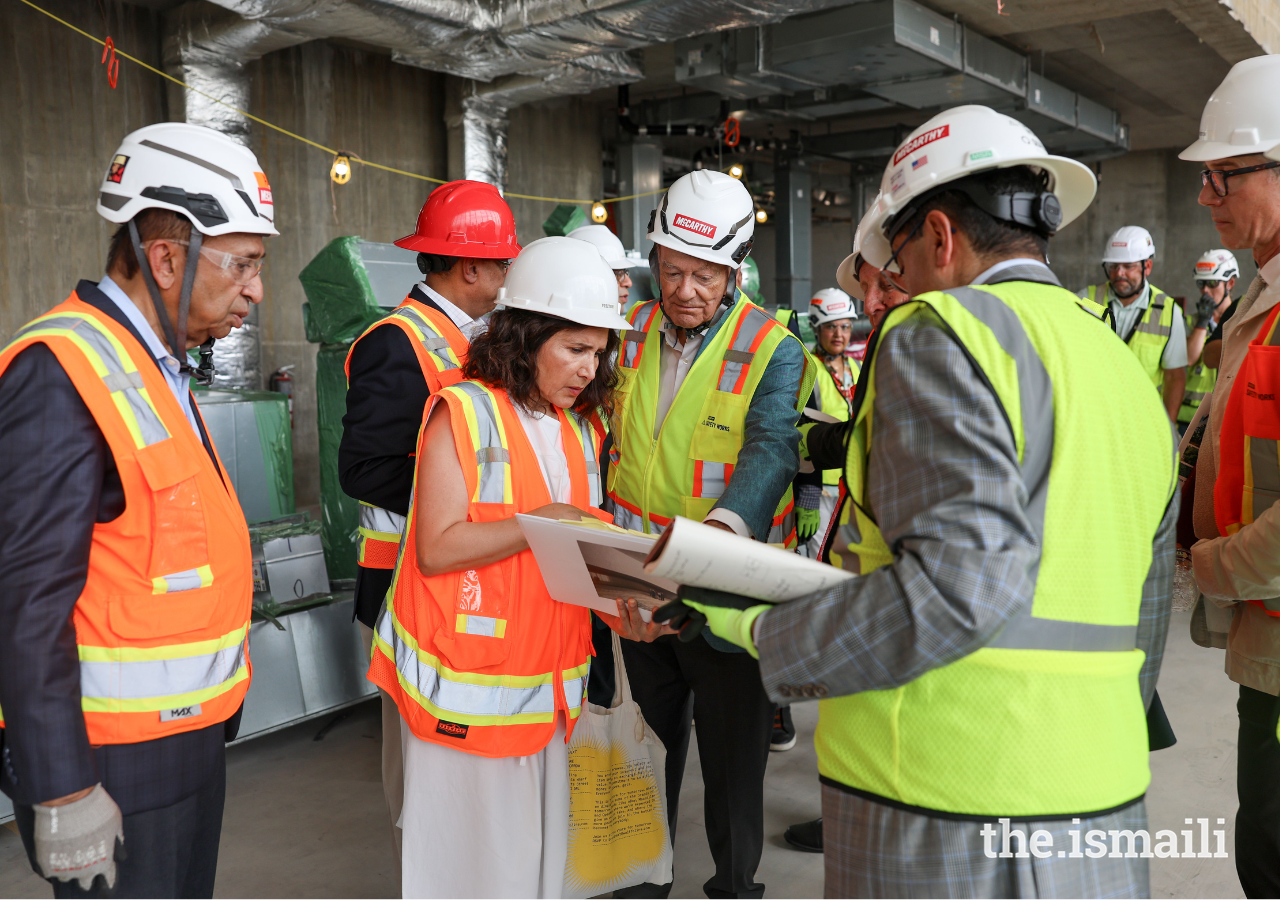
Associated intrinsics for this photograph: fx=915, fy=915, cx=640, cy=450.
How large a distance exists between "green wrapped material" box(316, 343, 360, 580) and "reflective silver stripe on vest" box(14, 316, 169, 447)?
9.74 ft

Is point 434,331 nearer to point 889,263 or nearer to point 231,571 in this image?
point 231,571

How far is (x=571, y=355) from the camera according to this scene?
6.90ft

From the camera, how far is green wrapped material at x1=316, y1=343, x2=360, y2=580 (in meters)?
4.48

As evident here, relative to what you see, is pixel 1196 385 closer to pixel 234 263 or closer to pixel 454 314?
pixel 454 314

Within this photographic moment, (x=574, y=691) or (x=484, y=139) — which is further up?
(x=484, y=139)

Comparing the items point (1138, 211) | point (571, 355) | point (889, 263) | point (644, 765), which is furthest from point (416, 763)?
point (1138, 211)

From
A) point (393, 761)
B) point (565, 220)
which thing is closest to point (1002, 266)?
point (393, 761)

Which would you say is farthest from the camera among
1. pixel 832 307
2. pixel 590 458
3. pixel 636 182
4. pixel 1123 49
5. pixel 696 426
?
pixel 636 182

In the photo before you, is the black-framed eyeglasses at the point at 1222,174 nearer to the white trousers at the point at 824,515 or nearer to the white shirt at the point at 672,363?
the white shirt at the point at 672,363

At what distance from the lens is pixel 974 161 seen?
4.34ft

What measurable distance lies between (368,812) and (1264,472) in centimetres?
316

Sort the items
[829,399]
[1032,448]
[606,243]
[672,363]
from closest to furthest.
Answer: [1032,448], [672,363], [829,399], [606,243]

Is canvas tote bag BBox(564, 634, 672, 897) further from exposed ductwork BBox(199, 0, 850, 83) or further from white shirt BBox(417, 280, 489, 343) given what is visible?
exposed ductwork BBox(199, 0, 850, 83)

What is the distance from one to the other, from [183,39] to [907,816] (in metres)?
7.59
